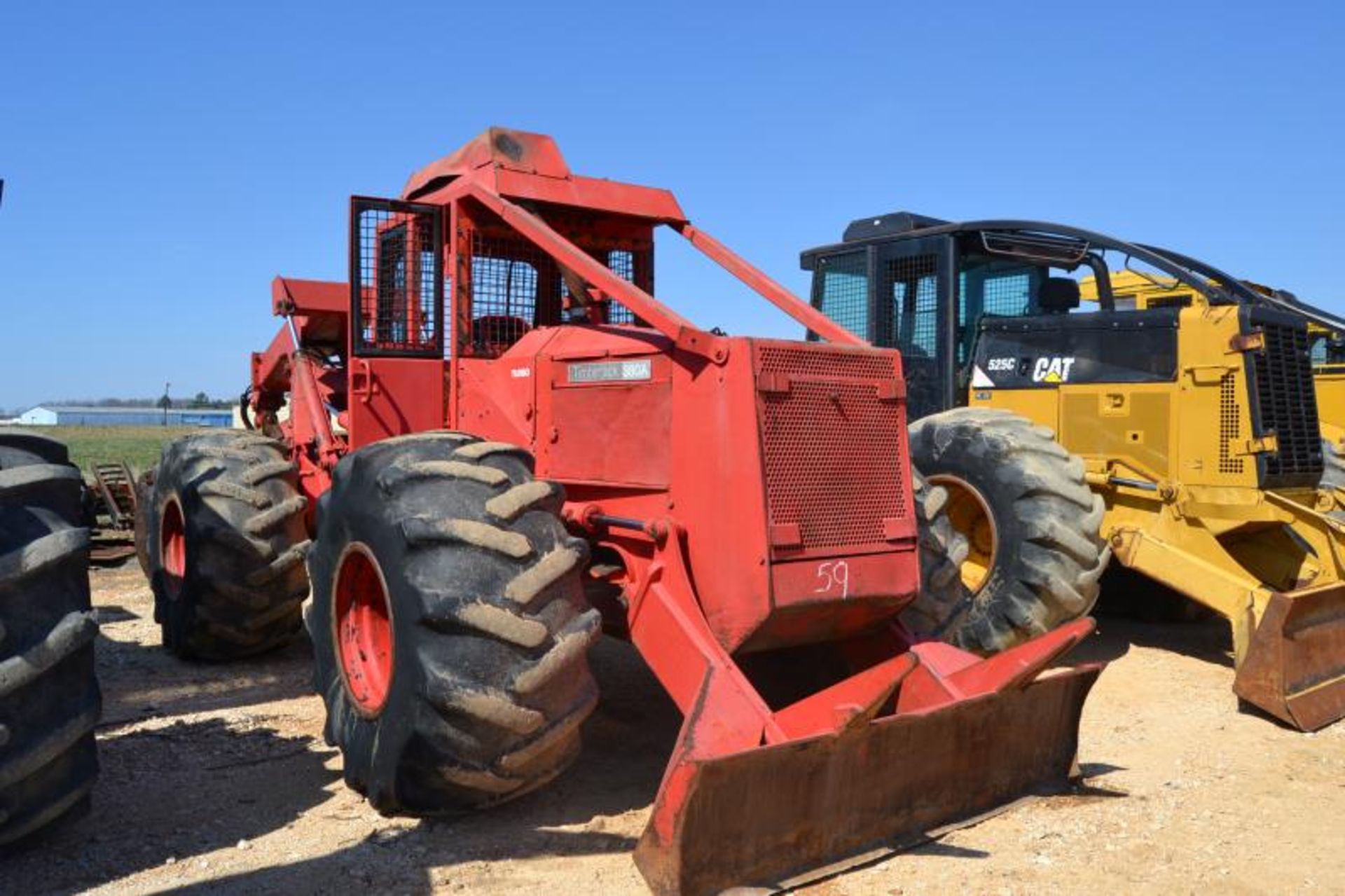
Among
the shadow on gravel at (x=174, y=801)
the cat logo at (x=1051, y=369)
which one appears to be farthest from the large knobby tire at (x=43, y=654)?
the cat logo at (x=1051, y=369)

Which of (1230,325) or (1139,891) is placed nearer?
(1139,891)

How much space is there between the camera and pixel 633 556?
478 cm

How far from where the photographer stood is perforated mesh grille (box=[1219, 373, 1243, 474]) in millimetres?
7254

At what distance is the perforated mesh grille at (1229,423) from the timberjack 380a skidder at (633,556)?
9.47 ft

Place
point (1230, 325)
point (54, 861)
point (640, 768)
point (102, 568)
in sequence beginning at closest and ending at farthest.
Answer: point (54, 861), point (640, 768), point (1230, 325), point (102, 568)

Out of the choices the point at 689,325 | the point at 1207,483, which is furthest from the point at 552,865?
the point at 1207,483

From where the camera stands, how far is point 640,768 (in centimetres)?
521

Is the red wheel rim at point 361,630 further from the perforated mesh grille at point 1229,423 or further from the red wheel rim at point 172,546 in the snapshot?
the perforated mesh grille at point 1229,423

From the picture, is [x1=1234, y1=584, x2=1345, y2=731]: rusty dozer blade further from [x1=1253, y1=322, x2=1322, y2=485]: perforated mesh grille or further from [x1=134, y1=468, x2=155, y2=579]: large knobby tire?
[x1=134, y1=468, x2=155, y2=579]: large knobby tire

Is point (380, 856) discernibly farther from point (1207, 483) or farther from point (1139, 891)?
point (1207, 483)

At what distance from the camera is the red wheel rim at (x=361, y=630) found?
4.69 m

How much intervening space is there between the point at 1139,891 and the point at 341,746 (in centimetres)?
311

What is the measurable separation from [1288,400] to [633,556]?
5093 mm

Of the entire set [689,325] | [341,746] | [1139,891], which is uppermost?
[689,325]
